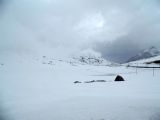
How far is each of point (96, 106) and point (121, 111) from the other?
6.40 feet

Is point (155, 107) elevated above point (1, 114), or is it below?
above

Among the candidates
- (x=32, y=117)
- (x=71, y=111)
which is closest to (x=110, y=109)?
(x=71, y=111)

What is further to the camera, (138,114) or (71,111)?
(71,111)

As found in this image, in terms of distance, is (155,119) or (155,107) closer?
(155,119)

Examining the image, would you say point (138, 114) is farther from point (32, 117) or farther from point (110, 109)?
point (32, 117)

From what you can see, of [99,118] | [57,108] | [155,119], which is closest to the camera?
[155,119]

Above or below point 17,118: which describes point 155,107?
above

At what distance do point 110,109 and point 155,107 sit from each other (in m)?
2.80

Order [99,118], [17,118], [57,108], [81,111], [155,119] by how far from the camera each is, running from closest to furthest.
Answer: [155,119] → [99,118] → [17,118] → [81,111] → [57,108]

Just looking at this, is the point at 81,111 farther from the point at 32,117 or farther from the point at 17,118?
the point at 17,118

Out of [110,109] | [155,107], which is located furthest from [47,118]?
[155,107]

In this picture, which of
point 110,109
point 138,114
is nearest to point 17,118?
point 110,109

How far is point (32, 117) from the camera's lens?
915 centimetres

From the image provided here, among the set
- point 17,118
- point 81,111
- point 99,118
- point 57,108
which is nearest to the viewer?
point 99,118
